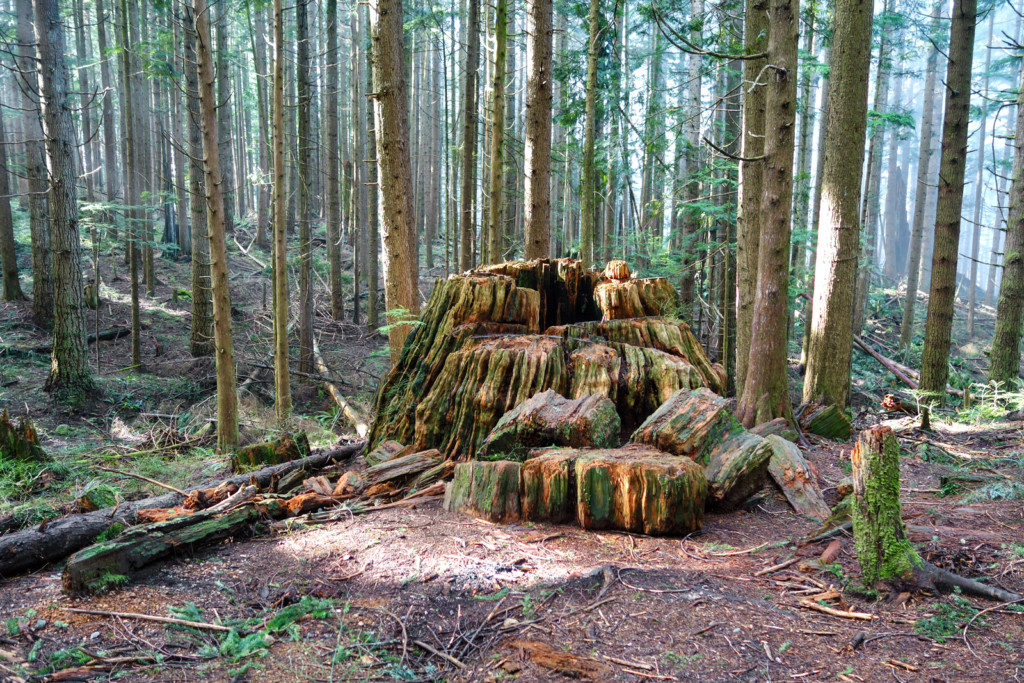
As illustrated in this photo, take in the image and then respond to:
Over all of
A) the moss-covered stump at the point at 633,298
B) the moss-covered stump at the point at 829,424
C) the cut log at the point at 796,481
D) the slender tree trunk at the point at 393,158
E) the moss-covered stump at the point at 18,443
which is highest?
the slender tree trunk at the point at 393,158

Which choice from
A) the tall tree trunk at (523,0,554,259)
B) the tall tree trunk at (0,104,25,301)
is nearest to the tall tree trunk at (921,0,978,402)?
the tall tree trunk at (523,0,554,259)

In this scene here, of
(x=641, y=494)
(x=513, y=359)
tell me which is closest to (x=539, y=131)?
(x=513, y=359)

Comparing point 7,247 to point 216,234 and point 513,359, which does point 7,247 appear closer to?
point 216,234

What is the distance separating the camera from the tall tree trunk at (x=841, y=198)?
21.1 feet

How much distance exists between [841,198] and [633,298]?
317 centimetres

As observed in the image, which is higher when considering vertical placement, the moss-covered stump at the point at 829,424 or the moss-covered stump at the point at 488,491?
the moss-covered stump at the point at 488,491

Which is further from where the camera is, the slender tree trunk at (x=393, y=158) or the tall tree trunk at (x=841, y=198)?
the slender tree trunk at (x=393, y=158)

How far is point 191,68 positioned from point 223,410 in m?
10.5

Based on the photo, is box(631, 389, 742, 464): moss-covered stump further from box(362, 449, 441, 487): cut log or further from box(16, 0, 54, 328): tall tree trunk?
box(16, 0, 54, 328): tall tree trunk

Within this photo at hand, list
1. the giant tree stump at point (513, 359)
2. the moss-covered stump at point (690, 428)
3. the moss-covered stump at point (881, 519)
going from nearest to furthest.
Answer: the moss-covered stump at point (881, 519) → the moss-covered stump at point (690, 428) → the giant tree stump at point (513, 359)

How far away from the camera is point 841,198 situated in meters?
6.51

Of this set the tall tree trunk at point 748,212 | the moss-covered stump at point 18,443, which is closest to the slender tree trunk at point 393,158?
the moss-covered stump at point 18,443

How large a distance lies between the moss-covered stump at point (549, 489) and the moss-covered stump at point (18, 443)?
19.7ft

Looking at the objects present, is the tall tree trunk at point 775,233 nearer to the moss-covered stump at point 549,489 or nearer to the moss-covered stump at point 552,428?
the moss-covered stump at point 552,428
